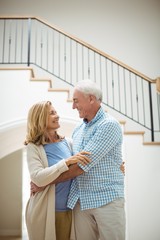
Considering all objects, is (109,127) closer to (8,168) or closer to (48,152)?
(48,152)

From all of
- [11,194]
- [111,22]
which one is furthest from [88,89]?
[11,194]

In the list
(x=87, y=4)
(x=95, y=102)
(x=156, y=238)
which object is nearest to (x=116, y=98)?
(x=87, y=4)

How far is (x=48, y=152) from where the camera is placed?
1890mm

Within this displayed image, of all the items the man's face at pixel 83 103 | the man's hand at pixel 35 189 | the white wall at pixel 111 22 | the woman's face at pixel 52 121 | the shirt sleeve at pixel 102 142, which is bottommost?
the man's hand at pixel 35 189

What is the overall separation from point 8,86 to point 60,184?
8.54 ft

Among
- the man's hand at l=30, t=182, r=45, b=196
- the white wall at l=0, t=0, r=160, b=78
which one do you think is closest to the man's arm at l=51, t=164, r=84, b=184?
the man's hand at l=30, t=182, r=45, b=196

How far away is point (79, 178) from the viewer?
182 centimetres

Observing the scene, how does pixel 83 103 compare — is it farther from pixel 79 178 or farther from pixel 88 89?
pixel 79 178

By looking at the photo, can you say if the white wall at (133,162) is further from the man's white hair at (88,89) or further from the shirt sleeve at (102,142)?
the shirt sleeve at (102,142)

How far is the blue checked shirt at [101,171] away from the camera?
1.72 meters

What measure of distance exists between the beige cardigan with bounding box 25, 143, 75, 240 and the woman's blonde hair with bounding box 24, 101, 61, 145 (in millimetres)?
77

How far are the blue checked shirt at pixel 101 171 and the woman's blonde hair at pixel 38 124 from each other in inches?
12.2

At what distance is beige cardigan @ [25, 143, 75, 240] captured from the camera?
169 cm

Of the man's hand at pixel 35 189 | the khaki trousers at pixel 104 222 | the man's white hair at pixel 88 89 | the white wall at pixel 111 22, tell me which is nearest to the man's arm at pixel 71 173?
the man's hand at pixel 35 189
